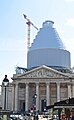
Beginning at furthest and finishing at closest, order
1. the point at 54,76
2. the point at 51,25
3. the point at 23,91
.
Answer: the point at 51,25 → the point at 23,91 → the point at 54,76

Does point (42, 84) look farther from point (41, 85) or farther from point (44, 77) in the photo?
point (44, 77)

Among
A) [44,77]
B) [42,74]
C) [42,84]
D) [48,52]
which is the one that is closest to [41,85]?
[42,84]

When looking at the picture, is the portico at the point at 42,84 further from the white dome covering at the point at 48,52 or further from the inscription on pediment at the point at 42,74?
the white dome covering at the point at 48,52

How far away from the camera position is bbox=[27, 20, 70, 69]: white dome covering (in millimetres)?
129750

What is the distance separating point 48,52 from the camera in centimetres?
13088

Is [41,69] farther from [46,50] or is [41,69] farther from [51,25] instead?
[51,25]

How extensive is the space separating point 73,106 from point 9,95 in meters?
104

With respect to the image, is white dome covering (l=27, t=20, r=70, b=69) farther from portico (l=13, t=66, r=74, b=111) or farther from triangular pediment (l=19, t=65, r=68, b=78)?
triangular pediment (l=19, t=65, r=68, b=78)

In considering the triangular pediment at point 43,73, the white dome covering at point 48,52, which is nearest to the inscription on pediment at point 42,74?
the triangular pediment at point 43,73

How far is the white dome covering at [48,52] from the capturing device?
130 metres

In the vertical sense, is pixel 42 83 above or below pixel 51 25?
below

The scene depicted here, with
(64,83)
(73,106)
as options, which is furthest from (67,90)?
(73,106)

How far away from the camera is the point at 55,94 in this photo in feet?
400

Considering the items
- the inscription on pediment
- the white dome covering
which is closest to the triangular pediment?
the inscription on pediment
